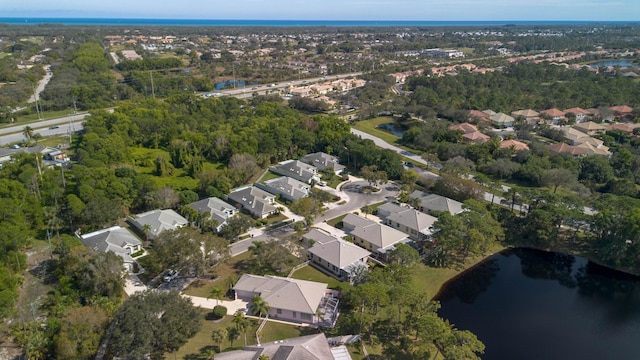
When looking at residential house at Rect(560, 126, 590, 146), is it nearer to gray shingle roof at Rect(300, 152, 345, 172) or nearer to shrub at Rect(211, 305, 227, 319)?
gray shingle roof at Rect(300, 152, 345, 172)

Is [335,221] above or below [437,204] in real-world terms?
below

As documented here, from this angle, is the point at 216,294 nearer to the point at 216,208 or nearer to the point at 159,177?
the point at 216,208

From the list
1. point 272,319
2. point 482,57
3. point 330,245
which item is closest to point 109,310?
point 272,319

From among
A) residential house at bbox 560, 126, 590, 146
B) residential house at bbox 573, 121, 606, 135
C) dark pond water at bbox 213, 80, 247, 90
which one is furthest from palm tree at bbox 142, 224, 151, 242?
dark pond water at bbox 213, 80, 247, 90

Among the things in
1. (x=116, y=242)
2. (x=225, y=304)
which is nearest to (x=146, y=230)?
(x=116, y=242)

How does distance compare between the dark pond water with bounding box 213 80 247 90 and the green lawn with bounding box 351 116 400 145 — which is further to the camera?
the dark pond water with bounding box 213 80 247 90

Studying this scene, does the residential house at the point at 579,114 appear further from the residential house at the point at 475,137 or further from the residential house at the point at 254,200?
the residential house at the point at 254,200
